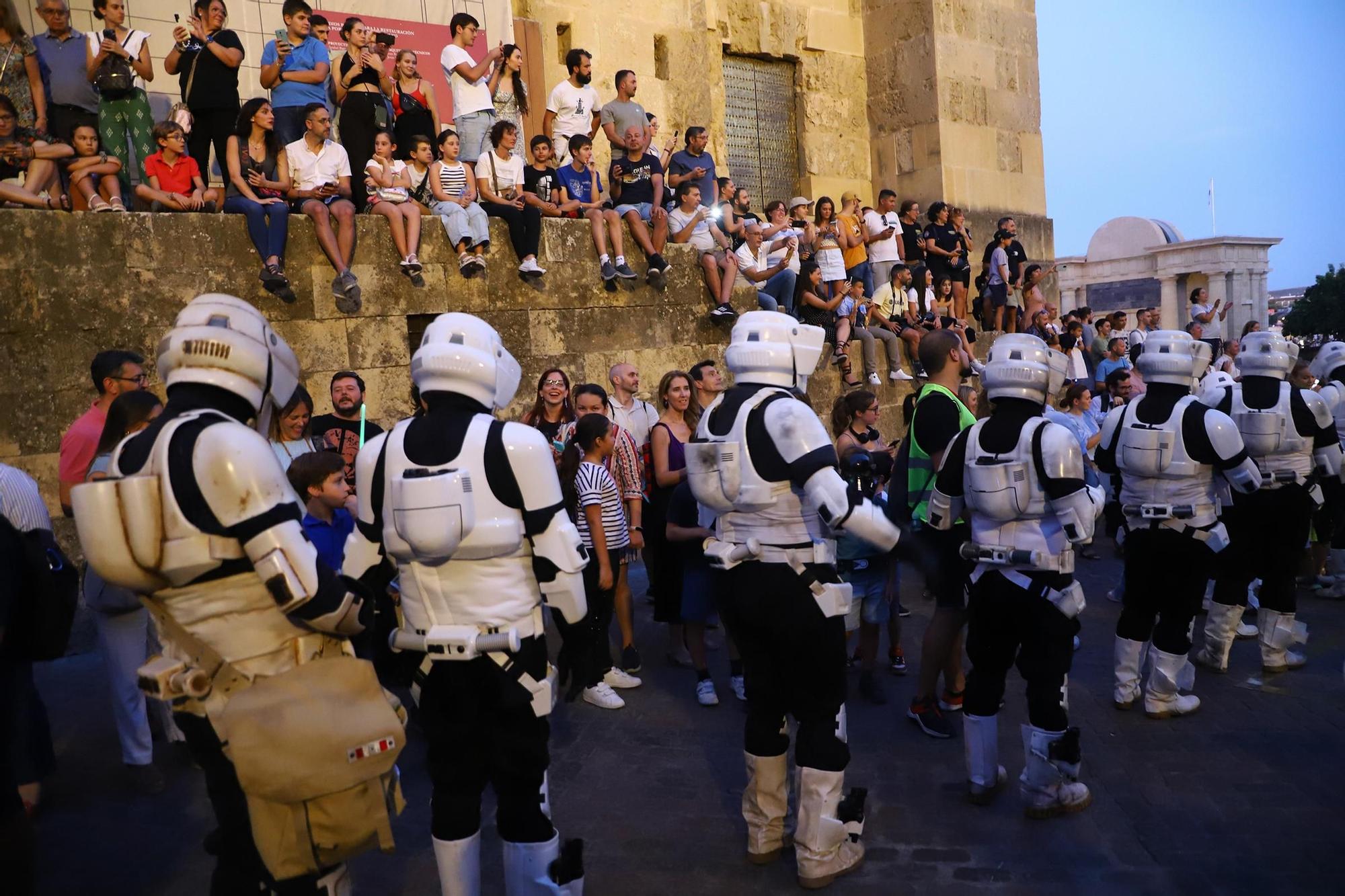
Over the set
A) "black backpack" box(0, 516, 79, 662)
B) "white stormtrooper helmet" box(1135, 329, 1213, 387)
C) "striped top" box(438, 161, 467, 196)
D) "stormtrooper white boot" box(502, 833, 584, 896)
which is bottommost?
"stormtrooper white boot" box(502, 833, 584, 896)

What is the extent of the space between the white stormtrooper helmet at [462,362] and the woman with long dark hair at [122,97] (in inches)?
221

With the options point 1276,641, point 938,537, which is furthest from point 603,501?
point 1276,641

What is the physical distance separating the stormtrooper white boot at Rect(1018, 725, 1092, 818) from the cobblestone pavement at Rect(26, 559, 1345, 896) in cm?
6

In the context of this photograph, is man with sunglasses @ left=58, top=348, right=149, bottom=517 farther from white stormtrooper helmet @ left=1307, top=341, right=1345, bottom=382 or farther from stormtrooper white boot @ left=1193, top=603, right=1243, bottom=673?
white stormtrooper helmet @ left=1307, top=341, right=1345, bottom=382

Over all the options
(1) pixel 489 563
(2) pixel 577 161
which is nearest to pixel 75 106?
(2) pixel 577 161

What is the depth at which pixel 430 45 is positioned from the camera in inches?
439

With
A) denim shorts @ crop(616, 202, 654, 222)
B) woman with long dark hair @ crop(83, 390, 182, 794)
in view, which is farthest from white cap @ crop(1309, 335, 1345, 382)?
woman with long dark hair @ crop(83, 390, 182, 794)

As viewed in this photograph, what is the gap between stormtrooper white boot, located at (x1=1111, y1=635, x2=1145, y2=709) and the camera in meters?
5.67

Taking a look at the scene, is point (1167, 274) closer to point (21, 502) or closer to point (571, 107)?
point (571, 107)

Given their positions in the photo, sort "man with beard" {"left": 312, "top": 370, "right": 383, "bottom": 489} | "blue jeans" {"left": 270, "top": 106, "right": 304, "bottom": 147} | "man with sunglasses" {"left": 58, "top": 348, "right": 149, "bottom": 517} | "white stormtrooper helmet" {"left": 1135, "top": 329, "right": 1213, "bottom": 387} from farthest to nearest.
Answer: "blue jeans" {"left": 270, "top": 106, "right": 304, "bottom": 147}, "man with beard" {"left": 312, "top": 370, "right": 383, "bottom": 489}, "white stormtrooper helmet" {"left": 1135, "top": 329, "right": 1213, "bottom": 387}, "man with sunglasses" {"left": 58, "top": 348, "right": 149, "bottom": 517}

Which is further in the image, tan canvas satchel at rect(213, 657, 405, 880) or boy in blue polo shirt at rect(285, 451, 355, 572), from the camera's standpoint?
boy in blue polo shirt at rect(285, 451, 355, 572)

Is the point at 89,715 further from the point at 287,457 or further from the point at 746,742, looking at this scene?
the point at 746,742

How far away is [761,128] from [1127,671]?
12087 mm

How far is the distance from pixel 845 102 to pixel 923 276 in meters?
4.76
